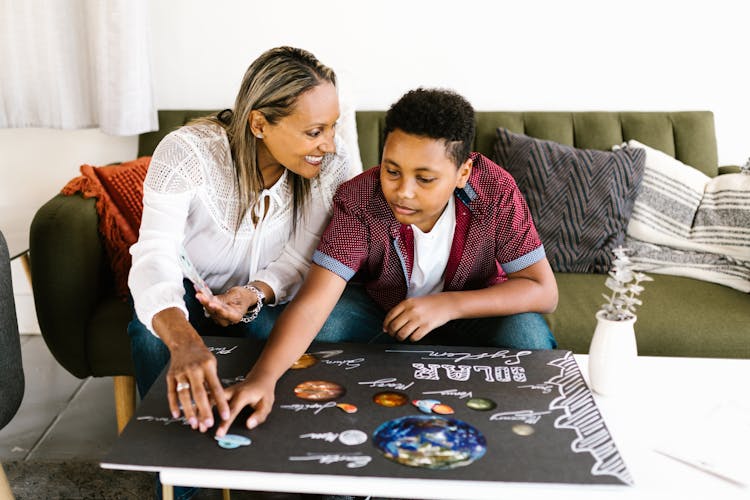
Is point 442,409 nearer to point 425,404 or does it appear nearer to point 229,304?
point 425,404

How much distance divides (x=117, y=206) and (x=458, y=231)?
89 cm

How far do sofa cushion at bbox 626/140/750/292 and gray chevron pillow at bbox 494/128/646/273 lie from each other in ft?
0.19

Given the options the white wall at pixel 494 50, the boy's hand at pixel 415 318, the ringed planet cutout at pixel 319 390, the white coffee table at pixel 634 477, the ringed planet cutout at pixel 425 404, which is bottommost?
the white coffee table at pixel 634 477

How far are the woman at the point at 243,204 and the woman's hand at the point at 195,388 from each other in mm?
192

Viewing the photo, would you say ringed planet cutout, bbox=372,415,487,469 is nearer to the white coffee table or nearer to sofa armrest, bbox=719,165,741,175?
the white coffee table

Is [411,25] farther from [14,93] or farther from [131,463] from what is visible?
[131,463]

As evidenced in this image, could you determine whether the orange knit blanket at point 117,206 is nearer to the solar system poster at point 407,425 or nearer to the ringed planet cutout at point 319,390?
the solar system poster at point 407,425

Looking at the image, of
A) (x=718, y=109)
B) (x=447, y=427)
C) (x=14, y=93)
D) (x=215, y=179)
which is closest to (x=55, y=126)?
(x=14, y=93)

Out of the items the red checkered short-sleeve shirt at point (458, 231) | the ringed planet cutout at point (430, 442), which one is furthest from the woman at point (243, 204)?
the ringed planet cutout at point (430, 442)

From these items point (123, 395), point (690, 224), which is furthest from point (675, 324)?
point (123, 395)

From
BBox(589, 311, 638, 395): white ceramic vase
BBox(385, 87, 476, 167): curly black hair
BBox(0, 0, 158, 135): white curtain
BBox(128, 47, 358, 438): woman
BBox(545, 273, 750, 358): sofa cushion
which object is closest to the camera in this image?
BBox(589, 311, 638, 395): white ceramic vase

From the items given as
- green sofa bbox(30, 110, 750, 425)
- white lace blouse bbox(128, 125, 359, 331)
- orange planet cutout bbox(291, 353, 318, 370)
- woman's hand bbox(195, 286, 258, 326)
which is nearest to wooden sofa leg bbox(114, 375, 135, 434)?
green sofa bbox(30, 110, 750, 425)

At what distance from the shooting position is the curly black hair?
1.23 metres

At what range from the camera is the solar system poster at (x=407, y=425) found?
89 cm
